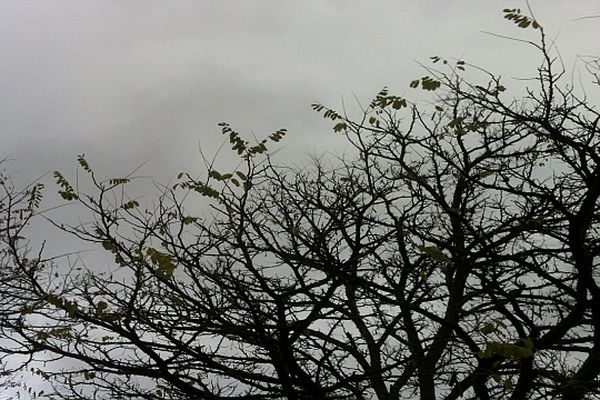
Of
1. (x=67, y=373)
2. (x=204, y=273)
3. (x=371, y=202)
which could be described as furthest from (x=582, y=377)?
(x=67, y=373)

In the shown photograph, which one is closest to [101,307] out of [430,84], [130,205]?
[130,205]

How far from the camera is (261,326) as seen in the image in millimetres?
5766

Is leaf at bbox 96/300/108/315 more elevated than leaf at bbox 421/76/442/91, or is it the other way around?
leaf at bbox 421/76/442/91

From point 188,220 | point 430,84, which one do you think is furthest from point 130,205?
point 430,84

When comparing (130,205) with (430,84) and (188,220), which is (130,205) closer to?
(188,220)

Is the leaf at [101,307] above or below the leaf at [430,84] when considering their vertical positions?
below

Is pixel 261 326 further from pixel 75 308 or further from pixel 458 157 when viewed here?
pixel 458 157

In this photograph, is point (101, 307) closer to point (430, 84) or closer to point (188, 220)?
point (188, 220)

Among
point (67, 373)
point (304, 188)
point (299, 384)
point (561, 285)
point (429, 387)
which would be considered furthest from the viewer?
point (304, 188)

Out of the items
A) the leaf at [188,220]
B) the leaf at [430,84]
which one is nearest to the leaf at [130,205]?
the leaf at [188,220]

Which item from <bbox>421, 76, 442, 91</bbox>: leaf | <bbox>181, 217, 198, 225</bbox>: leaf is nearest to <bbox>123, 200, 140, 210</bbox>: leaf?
<bbox>181, 217, 198, 225</bbox>: leaf

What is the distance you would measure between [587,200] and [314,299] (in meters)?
2.93

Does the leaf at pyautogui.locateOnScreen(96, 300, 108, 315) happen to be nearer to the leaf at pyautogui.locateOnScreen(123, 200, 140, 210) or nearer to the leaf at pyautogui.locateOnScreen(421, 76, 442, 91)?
the leaf at pyautogui.locateOnScreen(123, 200, 140, 210)

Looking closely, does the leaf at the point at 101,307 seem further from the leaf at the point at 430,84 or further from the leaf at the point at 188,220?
the leaf at the point at 430,84
